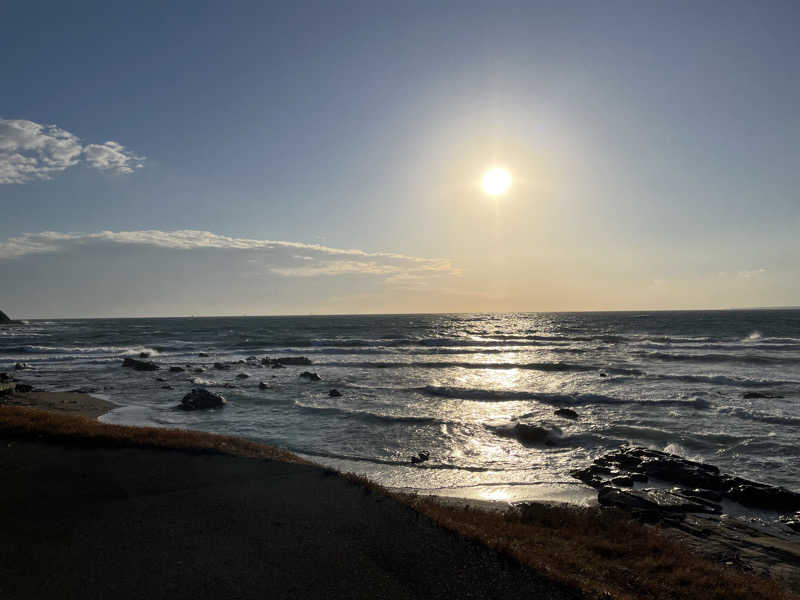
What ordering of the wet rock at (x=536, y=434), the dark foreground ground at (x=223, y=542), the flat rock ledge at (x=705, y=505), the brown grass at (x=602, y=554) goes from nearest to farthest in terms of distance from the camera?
the dark foreground ground at (x=223, y=542), the brown grass at (x=602, y=554), the flat rock ledge at (x=705, y=505), the wet rock at (x=536, y=434)

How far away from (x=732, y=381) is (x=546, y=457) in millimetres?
27041

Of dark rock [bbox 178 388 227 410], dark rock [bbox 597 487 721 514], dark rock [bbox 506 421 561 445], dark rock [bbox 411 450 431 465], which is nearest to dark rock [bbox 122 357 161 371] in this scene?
dark rock [bbox 178 388 227 410]

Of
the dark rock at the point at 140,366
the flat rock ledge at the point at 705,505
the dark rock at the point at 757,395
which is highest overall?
the dark rock at the point at 140,366

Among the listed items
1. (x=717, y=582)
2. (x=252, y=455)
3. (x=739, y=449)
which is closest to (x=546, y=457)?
(x=739, y=449)

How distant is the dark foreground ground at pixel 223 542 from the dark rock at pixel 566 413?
Answer: 18.5m

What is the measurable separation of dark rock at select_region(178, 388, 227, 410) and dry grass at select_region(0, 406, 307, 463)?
38.6 ft

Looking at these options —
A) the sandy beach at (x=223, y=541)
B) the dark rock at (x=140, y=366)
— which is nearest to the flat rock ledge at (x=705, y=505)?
the sandy beach at (x=223, y=541)

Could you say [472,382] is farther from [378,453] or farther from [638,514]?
[638,514]

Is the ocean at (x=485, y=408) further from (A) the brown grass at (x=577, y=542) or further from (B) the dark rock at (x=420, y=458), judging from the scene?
(A) the brown grass at (x=577, y=542)

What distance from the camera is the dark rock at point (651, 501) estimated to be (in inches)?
534

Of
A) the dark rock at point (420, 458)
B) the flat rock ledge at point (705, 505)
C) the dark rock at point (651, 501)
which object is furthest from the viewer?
the dark rock at point (420, 458)

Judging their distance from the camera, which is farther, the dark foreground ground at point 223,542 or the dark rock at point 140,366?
the dark rock at point 140,366

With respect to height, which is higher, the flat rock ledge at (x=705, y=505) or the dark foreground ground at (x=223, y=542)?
the dark foreground ground at (x=223, y=542)

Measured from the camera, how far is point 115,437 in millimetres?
13828
